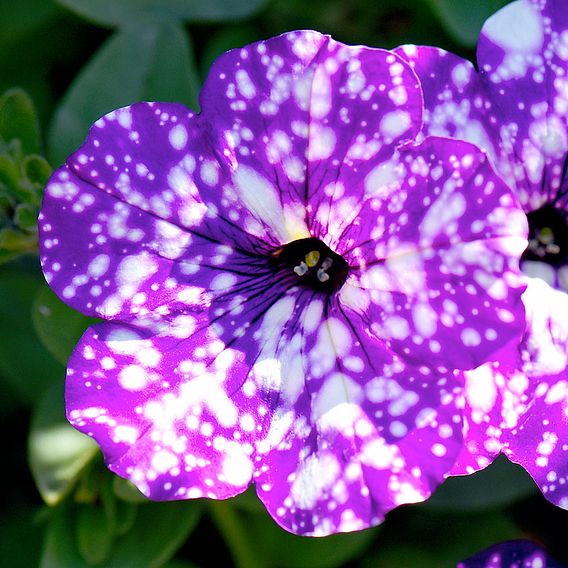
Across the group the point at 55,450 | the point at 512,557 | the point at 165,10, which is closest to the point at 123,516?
the point at 55,450

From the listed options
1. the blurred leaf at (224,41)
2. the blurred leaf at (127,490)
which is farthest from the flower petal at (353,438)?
the blurred leaf at (224,41)

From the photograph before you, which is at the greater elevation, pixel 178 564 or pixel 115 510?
pixel 115 510

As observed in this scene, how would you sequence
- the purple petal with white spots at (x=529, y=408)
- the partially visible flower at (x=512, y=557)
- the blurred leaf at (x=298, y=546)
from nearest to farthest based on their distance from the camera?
the purple petal with white spots at (x=529, y=408), the partially visible flower at (x=512, y=557), the blurred leaf at (x=298, y=546)

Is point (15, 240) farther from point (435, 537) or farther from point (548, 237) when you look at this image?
point (435, 537)

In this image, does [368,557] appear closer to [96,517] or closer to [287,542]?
[287,542]

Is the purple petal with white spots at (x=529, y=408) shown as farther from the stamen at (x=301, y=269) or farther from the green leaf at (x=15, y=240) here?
the green leaf at (x=15, y=240)

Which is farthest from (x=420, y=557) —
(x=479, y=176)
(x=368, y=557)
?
(x=479, y=176)
